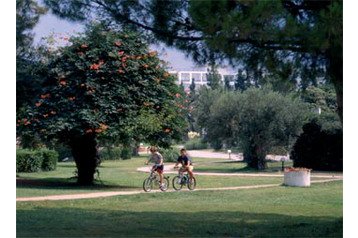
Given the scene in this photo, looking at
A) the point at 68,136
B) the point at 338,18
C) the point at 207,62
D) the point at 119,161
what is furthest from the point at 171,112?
the point at 119,161

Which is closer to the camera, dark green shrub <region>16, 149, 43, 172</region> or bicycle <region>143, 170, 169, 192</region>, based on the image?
bicycle <region>143, 170, 169, 192</region>

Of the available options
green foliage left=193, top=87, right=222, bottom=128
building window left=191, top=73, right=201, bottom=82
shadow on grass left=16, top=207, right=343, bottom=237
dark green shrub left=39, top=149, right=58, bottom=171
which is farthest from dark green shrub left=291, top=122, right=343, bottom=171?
building window left=191, top=73, right=201, bottom=82

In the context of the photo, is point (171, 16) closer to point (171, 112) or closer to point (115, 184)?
point (171, 112)

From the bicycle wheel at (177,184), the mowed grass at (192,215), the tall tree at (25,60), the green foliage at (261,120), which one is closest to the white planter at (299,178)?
the mowed grass at (192,215)

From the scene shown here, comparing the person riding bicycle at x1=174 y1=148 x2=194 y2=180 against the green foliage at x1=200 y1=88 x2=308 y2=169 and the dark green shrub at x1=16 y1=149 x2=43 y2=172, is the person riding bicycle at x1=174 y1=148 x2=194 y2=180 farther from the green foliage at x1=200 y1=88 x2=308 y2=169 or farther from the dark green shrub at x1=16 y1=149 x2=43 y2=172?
the green foliage at x1=200 y1=88 x2=308 y2=169

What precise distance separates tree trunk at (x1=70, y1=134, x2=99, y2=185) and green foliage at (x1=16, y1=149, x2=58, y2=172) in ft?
25.9

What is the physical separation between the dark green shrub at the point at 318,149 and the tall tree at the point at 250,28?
2181 cm

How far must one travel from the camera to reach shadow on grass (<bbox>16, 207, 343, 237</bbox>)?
1016cm

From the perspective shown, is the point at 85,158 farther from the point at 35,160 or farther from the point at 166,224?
the point at 166,224

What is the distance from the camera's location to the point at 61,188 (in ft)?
66.7

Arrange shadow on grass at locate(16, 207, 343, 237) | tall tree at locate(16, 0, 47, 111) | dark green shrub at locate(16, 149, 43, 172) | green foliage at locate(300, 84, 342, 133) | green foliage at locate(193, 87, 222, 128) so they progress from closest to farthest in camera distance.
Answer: shadow on grass at locate(16, 207, 343, 237)
tall tree at locate(16, 0, 47, 111)
dark green shrub at locate(16, 149, 43, 172)
green foliage at locate(193, 87, 222, 128)
green foliage at locate(300, 84, 342, 133)

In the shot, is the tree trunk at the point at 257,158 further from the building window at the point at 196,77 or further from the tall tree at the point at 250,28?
the building window at the point at 196,77

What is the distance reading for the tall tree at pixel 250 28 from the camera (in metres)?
8.11

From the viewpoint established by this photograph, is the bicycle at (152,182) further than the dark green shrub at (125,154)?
No
